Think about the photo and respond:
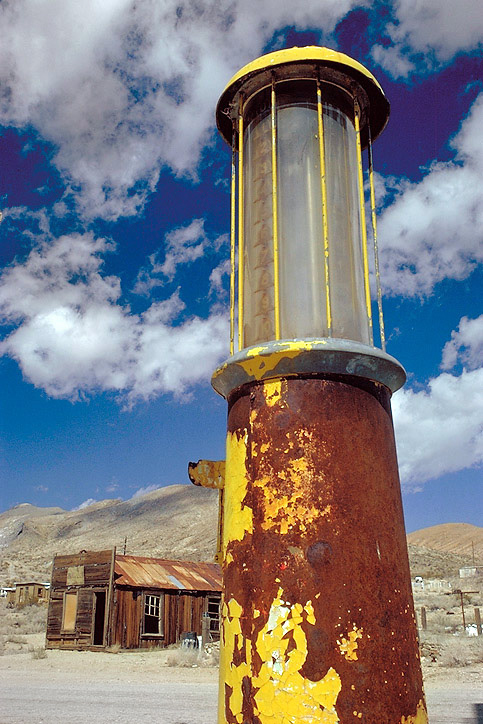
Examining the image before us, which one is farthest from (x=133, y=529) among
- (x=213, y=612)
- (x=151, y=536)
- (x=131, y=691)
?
(x=131, y=691)

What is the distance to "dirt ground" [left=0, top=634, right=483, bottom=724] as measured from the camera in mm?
8023

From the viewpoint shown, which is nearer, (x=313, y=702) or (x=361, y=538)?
(x=313, y=702)

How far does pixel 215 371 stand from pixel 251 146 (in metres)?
1.01

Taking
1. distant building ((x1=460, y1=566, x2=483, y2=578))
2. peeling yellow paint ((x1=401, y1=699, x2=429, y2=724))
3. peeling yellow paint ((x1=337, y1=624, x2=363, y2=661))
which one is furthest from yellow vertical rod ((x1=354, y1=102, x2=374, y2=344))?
distant building ((x1=460, y1=566, x2=483, y2=578))

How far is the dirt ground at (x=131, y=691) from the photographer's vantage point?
26.3 ft

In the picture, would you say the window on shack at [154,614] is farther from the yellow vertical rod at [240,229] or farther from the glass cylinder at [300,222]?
the glass cylinder at [300,222]

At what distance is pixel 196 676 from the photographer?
525 inches

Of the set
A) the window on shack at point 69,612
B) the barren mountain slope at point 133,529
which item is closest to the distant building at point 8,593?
the barren mountain slope at point 133,529

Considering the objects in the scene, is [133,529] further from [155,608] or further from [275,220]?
[275,220]

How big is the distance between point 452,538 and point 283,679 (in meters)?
92.1

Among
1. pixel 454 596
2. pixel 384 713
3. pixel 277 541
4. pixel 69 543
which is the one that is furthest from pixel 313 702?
pixel 69 543

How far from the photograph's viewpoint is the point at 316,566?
171 cm

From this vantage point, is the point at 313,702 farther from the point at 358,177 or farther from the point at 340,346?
the point at 358,177

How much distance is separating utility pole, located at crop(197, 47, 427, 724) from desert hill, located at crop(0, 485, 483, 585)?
44688 millimetres
